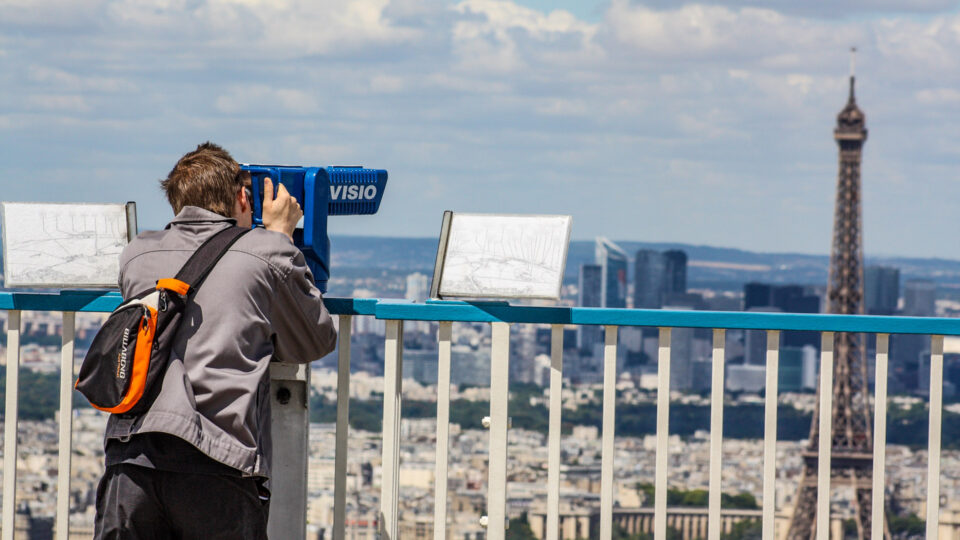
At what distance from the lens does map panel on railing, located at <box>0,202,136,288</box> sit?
3.89m

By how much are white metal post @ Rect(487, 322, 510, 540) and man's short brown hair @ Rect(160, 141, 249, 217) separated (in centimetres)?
99

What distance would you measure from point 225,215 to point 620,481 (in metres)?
52.2

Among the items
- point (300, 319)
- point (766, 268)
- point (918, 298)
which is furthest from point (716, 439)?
point (766, 268)

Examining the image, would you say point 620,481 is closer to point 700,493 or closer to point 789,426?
point 700,493

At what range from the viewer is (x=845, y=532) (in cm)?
4744

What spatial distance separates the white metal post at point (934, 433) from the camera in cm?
388

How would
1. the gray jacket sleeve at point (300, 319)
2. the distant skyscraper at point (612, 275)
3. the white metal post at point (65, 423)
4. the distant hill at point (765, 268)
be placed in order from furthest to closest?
the distant hill at point (765, 268)
the distant skyscraper at point (612, 275)
the white metal post at point (65, 423)
the gray jacket sleeve at point (300, 319)

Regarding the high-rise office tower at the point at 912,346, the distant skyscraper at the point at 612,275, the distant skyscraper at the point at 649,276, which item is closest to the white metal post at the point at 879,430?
the high-rise office tower at the point at 912,346

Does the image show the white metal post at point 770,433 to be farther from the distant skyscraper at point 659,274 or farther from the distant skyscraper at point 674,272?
the distant skyscraper at point 674,272

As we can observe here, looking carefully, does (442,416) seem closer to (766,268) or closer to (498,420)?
(498,420)

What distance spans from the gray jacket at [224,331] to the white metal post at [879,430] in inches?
73.6

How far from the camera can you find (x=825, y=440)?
3918 millimetres

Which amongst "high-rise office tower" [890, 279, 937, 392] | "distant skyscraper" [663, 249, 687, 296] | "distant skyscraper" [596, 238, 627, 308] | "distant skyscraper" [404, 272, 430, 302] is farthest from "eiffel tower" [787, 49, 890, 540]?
"distant skyscraper" [663, 249, 687, 296]

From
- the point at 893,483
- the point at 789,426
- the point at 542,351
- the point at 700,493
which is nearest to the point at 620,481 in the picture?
the point at 700,493
